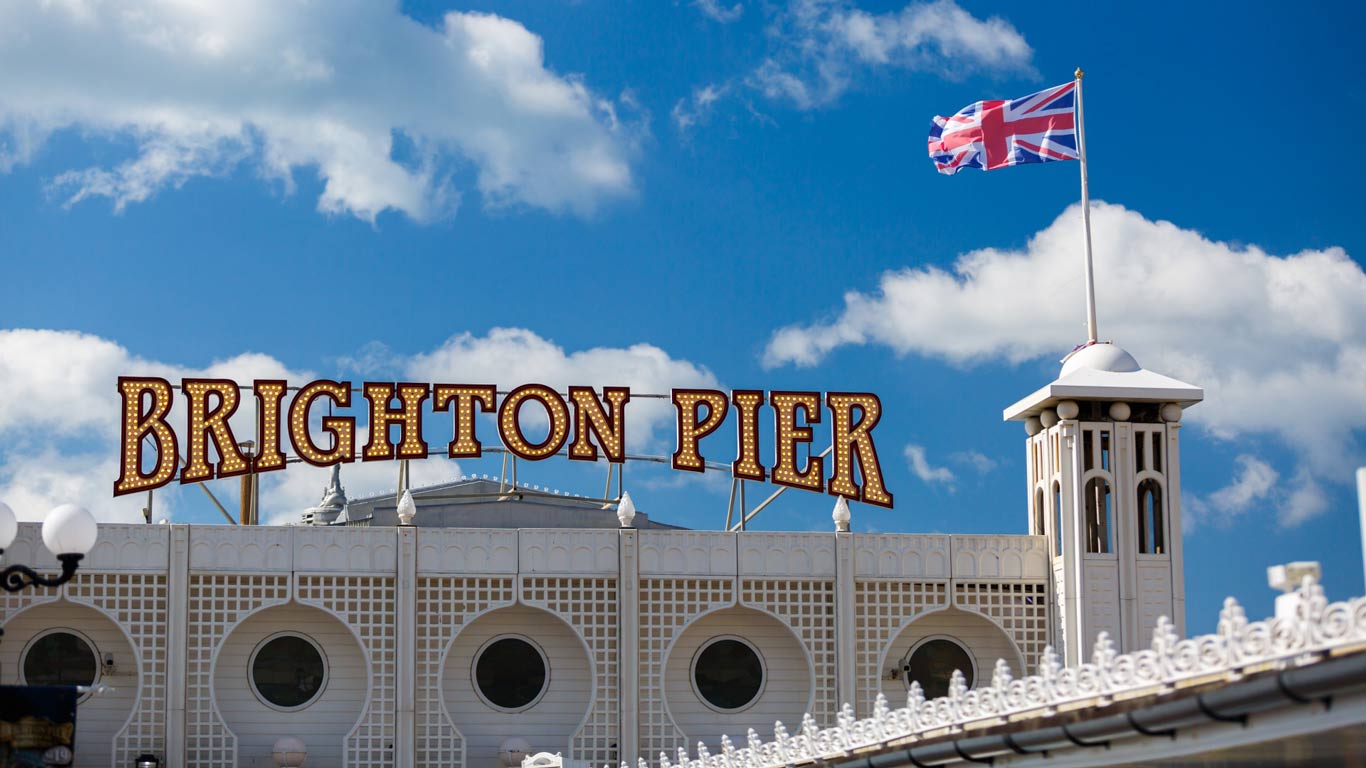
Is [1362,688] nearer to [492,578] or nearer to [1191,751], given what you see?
[1191,751]

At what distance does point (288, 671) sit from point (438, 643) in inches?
126

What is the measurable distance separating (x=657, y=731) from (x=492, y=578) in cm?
461

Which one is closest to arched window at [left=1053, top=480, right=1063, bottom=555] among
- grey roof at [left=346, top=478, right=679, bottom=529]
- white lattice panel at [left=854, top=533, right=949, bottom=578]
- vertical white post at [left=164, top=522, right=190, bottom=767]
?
white lattice panel at [left=854, top=533, right=949, bottom=578]

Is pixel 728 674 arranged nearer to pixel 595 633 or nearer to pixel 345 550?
pixel 595 633

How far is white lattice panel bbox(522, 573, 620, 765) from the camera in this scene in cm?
4012

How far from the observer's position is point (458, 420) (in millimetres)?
43312

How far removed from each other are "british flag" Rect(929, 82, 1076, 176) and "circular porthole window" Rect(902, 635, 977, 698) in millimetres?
10371

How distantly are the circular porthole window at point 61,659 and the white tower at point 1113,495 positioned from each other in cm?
1981

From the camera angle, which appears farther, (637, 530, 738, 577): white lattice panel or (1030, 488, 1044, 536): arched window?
(1030, 488, 1044, 536): arched window

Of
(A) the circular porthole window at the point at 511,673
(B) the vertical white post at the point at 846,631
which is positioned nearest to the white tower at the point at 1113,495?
(B) the vertical white post at the point at 846,631

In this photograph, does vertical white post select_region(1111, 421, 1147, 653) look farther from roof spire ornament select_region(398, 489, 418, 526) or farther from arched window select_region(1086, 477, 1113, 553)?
roof spire ornament select_region(398, 489, 418, 526)

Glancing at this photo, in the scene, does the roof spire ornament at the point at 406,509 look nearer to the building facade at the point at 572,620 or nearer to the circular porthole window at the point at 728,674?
the building facade at the point at 572,620

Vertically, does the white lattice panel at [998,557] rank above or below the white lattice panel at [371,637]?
above

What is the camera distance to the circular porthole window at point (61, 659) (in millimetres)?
39406
